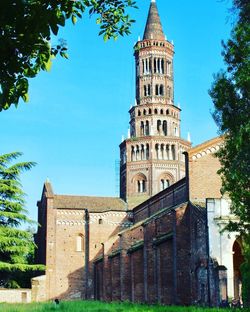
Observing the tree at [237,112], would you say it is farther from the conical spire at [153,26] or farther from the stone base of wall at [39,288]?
the conical spire at [153,26]

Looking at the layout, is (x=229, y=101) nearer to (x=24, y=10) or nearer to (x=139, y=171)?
(x=24, y=10)

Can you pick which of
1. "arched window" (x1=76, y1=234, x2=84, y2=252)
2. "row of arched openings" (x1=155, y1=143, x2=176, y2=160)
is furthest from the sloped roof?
"row of arched openings" (x1=155, y1=143, x2=176, y2=160)

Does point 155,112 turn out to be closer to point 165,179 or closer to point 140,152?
point 140,152

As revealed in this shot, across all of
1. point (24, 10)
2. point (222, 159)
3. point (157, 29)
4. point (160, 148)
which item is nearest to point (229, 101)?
point (222, 159)

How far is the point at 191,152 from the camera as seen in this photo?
37.4 metres

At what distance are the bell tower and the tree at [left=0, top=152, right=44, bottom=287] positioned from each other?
16149 mm

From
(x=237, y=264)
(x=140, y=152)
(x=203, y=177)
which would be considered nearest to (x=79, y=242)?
(x=140, y=152)

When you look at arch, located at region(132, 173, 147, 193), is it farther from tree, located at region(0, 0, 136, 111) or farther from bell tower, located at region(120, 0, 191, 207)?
tree, located at region(0, 0, 136, 111)

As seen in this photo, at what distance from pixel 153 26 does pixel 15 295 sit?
34409 mm

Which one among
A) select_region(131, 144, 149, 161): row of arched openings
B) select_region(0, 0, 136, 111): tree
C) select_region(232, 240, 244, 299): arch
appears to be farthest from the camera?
select_region(131, 144, 149, 161): row of arched openings

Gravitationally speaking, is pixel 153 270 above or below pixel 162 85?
below

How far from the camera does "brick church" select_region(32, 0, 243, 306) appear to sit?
32.2m

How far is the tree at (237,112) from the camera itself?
18984 mm

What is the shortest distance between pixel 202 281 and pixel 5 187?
20.3m
